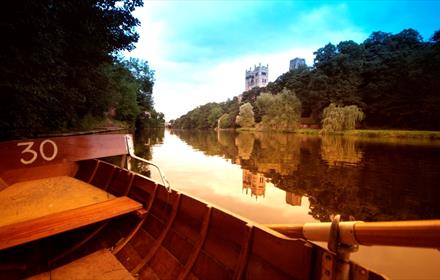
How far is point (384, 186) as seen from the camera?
28.3 ft

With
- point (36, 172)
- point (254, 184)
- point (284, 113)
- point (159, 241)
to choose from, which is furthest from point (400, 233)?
point (284, 113)

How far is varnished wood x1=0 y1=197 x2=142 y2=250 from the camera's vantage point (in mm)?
2424

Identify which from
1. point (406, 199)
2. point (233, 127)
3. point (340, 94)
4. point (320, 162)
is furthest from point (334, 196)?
point (233, 127)

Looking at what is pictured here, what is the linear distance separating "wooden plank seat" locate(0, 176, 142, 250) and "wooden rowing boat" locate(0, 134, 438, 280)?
0.5 inches

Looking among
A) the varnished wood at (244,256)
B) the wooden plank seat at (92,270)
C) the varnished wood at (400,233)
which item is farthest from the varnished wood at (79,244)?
the varnished wood at (400,233)

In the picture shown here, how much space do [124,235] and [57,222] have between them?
0.99 m

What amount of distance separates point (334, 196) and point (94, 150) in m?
6.63

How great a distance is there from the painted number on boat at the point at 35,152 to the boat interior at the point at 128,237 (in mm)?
22

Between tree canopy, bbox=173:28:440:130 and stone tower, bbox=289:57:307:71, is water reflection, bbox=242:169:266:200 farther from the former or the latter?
stone tower, bbox=289:57:307:71

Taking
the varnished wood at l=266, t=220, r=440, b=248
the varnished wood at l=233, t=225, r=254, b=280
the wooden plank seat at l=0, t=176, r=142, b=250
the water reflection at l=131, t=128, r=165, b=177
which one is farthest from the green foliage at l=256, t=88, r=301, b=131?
the varnished wood at l=266, t=220, r=440, b=248

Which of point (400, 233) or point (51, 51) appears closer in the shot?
point (400, 233)

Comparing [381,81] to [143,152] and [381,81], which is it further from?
[143,152]

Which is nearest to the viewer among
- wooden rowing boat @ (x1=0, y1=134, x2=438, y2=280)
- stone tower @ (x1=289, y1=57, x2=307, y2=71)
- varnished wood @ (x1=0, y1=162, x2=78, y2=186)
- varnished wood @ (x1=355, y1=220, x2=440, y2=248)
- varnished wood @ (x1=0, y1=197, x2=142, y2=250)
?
varnished wood @ (x1=355, y1=220, x2=440, y2=248)

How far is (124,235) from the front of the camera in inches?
139
